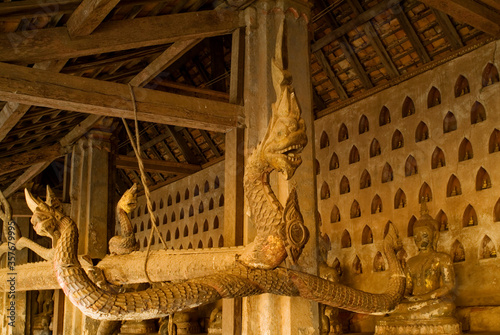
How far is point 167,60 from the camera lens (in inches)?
353

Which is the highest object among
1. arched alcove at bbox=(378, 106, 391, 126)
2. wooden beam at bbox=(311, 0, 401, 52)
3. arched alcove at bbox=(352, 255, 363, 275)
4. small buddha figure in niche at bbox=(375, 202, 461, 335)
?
wooden beam at bbox=(311, 0, 401, 52)

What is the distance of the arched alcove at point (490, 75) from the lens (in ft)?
30.2

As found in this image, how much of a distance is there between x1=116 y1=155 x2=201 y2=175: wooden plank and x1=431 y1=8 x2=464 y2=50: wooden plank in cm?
754

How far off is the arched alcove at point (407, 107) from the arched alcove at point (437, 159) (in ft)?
3.03

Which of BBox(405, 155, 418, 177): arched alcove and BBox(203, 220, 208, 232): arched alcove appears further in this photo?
BBox(203, 220, 208, 232): arched alcove

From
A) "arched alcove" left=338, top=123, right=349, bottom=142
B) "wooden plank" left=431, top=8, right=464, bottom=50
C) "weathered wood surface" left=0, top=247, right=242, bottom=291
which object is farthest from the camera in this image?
"arched alcove" left=338, top=123, right=349, bottom=142

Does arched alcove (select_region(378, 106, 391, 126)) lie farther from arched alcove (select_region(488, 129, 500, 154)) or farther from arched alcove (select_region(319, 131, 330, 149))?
arched alcove (select_region(488, 129, 500, 154))

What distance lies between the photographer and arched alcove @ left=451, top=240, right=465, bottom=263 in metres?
9.29

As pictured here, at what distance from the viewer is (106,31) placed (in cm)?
716


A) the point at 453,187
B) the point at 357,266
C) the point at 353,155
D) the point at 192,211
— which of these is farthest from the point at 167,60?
the point at 192,211

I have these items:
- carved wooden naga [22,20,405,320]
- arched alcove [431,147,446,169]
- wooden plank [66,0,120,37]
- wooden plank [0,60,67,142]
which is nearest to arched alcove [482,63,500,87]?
arched alcove [431,147,446,169]

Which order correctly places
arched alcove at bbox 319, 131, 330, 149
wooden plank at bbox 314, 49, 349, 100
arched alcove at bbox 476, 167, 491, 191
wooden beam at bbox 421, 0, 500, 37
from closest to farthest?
wooden beam at bbox 421, 0, 500, 37
arched alcove at bbox 476, 167, 491, 191
wooden plank at bbox 314, 49, 349, 100
arched alcove at bbox 319, 131, 330, 149

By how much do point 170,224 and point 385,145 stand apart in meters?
7.72

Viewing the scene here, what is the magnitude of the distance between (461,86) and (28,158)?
27.4ft
